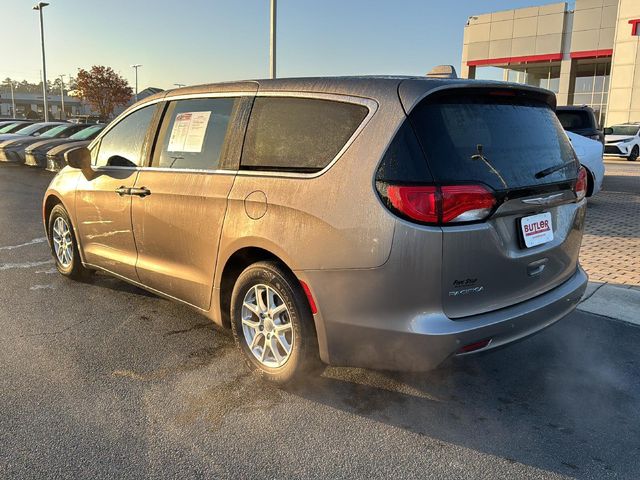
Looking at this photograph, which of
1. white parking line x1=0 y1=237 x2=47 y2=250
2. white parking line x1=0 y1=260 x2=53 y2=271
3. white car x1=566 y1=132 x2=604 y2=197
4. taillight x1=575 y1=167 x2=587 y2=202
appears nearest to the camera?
taillight x1=575 y1=167 x2=587 y2=202

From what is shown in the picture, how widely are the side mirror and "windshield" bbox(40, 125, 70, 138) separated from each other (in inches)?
524

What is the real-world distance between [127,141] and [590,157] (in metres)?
8.03

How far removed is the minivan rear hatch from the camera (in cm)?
270


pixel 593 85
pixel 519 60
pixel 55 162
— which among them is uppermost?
pixel 519 60

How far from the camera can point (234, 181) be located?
135 inches

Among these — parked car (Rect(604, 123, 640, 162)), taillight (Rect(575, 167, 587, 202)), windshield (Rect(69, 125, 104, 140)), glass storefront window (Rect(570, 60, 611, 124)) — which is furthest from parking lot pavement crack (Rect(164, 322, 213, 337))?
glass storefront window (Rect(570, 60, 611, 124))

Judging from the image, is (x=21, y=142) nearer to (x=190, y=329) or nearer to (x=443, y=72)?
(x=190, y=329)

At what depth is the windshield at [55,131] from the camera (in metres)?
16.7

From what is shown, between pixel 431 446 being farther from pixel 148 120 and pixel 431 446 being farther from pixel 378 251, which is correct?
pixel 148 120

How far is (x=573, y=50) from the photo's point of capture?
3769 centimetres

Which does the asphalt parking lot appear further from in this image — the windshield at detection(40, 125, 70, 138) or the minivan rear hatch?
the windshield at detection(40, 125, 70, 138)

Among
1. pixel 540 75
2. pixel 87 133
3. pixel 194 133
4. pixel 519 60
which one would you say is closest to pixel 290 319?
pixel 194 133

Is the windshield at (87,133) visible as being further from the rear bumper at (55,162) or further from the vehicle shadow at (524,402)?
the vehicle shadow at (524,402)

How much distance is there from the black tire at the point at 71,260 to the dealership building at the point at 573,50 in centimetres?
3507
